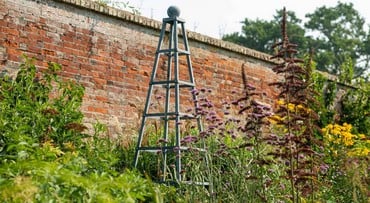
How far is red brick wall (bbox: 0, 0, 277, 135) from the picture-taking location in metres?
6.61

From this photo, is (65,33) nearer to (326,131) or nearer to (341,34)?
(326,131)

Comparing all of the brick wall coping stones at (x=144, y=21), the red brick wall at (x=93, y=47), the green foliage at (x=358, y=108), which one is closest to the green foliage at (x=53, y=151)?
the red brick wall at (x=93, y=47)

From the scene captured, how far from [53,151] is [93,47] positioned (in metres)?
2.66

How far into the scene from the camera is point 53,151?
15.7 feet

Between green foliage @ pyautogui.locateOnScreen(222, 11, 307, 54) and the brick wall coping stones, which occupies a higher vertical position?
green foliage @ pyautogui.locateOnScreen(222, 11, 307, 54)

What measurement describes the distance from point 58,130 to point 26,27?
122 centimetres

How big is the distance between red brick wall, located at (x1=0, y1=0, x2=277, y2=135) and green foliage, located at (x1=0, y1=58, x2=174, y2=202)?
256 mm

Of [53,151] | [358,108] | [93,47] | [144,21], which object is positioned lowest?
[53,151]

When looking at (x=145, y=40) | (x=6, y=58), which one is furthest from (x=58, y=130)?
(x=145, y=40)

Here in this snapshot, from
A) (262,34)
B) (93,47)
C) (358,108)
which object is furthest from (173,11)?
(262,34)

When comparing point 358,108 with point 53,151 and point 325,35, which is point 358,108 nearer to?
point 53,151

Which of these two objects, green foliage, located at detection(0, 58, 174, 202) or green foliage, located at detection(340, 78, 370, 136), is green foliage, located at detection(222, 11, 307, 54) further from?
green foliage, located at detection(0, 58, 174, 202)

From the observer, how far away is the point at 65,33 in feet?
23.0

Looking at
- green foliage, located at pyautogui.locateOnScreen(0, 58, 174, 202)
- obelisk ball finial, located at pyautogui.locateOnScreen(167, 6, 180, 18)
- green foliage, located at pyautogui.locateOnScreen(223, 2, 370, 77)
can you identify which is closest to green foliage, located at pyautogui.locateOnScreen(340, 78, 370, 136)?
obelisk ball finial, located at pyautogui.locateOnScreen(167, 6, 180, 18)
